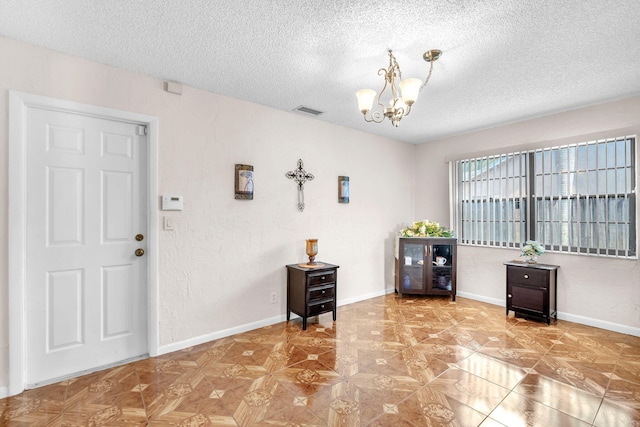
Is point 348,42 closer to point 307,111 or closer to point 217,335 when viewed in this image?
point 307,111

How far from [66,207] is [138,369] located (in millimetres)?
1394

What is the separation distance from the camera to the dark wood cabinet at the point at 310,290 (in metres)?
3.35

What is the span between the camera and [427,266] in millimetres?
4473

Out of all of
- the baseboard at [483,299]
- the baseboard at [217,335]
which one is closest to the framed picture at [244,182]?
the baseboard at [217,335]

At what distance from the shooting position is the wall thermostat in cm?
276

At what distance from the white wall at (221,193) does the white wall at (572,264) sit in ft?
5.28

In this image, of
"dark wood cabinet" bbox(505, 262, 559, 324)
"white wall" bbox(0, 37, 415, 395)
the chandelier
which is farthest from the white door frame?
"dark wood cabinet" bbox(505, 262, 559, 324)

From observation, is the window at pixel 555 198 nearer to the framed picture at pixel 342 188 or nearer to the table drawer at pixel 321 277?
the framed picture at pixel 342 188

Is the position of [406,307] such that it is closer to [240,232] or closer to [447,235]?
[447,235]

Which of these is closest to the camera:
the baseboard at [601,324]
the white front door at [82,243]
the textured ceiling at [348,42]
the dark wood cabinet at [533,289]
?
the textured ceiling at [348,42]

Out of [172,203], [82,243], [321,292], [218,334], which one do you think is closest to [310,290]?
[321,292]

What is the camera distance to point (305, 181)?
383cm

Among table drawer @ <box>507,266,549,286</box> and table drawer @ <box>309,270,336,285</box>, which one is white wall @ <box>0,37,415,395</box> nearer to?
table drawer @ <box>309,270,336,285</box>

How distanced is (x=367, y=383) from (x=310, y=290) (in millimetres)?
1269
